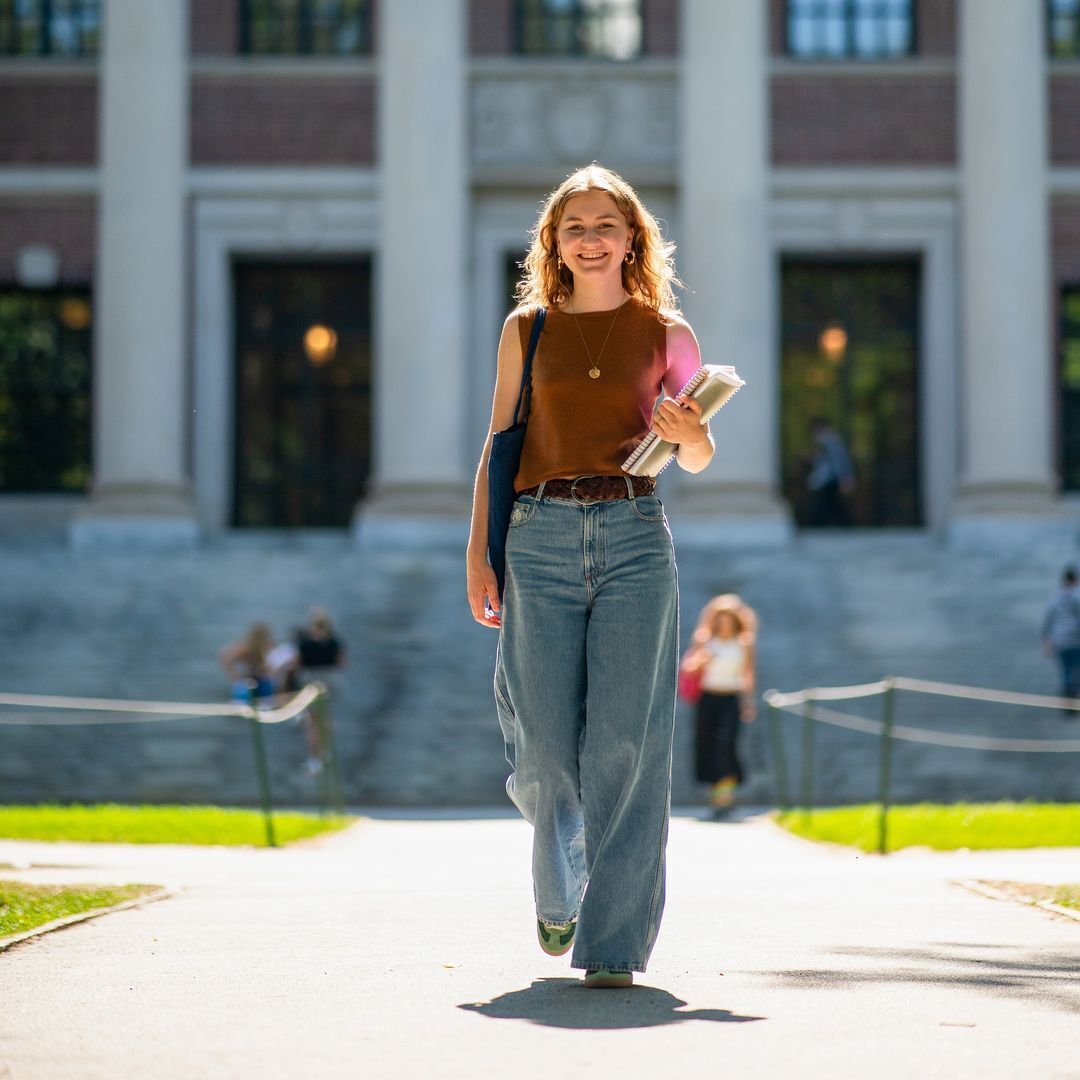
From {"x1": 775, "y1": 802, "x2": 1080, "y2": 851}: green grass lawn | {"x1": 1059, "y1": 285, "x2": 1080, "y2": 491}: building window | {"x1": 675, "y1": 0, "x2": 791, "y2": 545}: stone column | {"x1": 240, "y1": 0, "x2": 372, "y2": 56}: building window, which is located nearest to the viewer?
{"x1": 775, "y1": 802, "x2": 1080, "y2": 851}: green grass lawn

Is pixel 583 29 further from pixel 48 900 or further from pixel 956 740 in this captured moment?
pixel 48 900

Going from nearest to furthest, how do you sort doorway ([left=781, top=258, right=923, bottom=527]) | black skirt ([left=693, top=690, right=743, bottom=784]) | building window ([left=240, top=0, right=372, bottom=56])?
1. black skirt ([left=693, top=690, right=743, bottom=784])
2. building window ([left=240, top=0, right=372, bottom=56])
3. doorway ([left=781, top=258, right=923, bottom=527])

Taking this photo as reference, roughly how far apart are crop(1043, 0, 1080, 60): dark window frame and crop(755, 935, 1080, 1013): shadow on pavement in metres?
24.9

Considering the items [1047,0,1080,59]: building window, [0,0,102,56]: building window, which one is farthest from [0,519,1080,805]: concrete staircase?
[1047,0,1080,59]: building window

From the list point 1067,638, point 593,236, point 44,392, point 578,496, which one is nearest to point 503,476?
point 578,496

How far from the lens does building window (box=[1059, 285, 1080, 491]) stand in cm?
2875

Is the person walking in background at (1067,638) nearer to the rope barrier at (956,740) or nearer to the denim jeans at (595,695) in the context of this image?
the rope barrier at (956,740)

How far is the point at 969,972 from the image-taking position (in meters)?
5.29

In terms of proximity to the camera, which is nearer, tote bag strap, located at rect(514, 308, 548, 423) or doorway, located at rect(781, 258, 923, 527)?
tote bag strap, located at rect(514, 308, 548, 423)

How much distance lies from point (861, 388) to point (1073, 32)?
565cm

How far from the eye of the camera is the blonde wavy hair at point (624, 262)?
17.5ft

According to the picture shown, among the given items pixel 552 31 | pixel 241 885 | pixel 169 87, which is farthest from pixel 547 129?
pixel 241 885

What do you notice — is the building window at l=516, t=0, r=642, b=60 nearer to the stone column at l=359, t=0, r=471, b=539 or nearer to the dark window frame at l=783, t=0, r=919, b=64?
the stone column at l=359, t=0, r=471, b=539

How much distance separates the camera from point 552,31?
1147 inches
